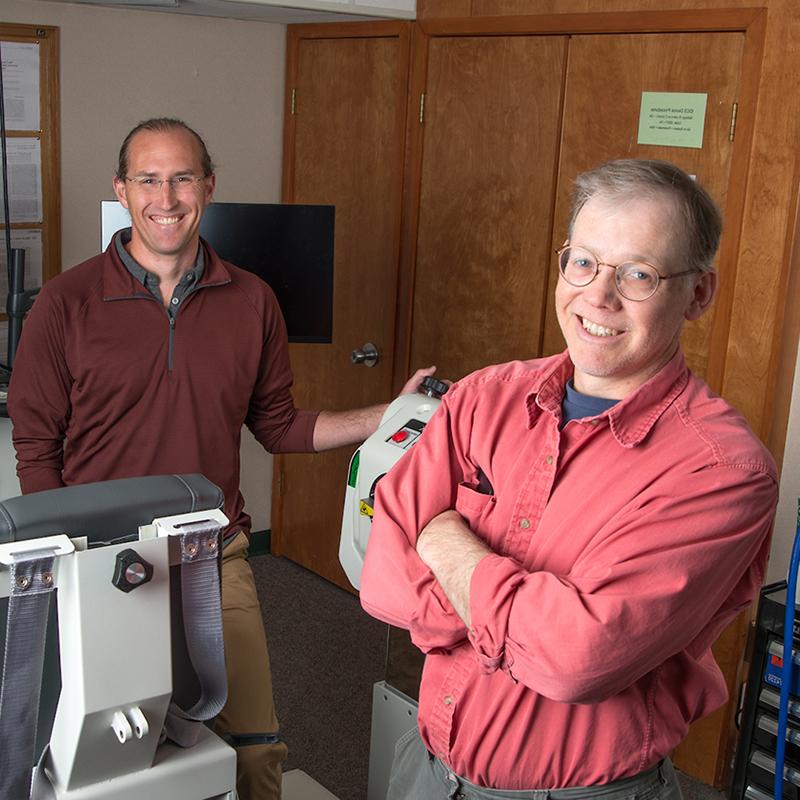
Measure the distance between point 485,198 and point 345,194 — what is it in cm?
73

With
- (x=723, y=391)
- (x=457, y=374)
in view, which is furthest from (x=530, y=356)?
(x=723, y=391)

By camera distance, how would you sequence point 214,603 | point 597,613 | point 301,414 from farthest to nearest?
point 301,414 < point 214,603 < point 597,613

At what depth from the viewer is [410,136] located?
3713 mm

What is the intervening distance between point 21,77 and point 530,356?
189 cm

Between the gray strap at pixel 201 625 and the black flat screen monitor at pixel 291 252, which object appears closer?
the gray strap at pixel 201 625

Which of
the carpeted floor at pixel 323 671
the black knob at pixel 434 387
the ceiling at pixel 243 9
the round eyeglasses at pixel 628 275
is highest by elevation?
the ceiling at pixel 243 9

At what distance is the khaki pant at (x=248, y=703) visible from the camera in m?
2.17

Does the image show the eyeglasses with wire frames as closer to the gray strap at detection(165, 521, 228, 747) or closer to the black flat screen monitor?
the black flat screen monitor

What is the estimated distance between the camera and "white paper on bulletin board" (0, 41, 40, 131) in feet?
11.5

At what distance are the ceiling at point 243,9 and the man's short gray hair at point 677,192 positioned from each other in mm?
1949

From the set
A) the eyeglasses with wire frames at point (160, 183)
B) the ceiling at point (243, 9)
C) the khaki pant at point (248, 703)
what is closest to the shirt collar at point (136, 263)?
the eyeglasses with wire frames at point (160, 183)

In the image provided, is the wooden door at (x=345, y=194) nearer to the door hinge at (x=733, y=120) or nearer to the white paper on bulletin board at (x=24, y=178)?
the white paper on bulletin board at (x=24, y=178)

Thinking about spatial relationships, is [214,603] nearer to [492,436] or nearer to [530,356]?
[492,436]

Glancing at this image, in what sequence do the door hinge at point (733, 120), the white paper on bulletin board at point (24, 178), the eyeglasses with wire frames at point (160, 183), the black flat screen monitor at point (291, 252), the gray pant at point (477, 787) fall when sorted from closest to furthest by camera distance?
the gray pant at point (477, 787) < the eyeglasses with wire frames at point (160, 183) < the door hinge at point (733, 120) < the black flat screen monitor at point (291, 252) < the white paper on bulletin board at point (24, 178)
